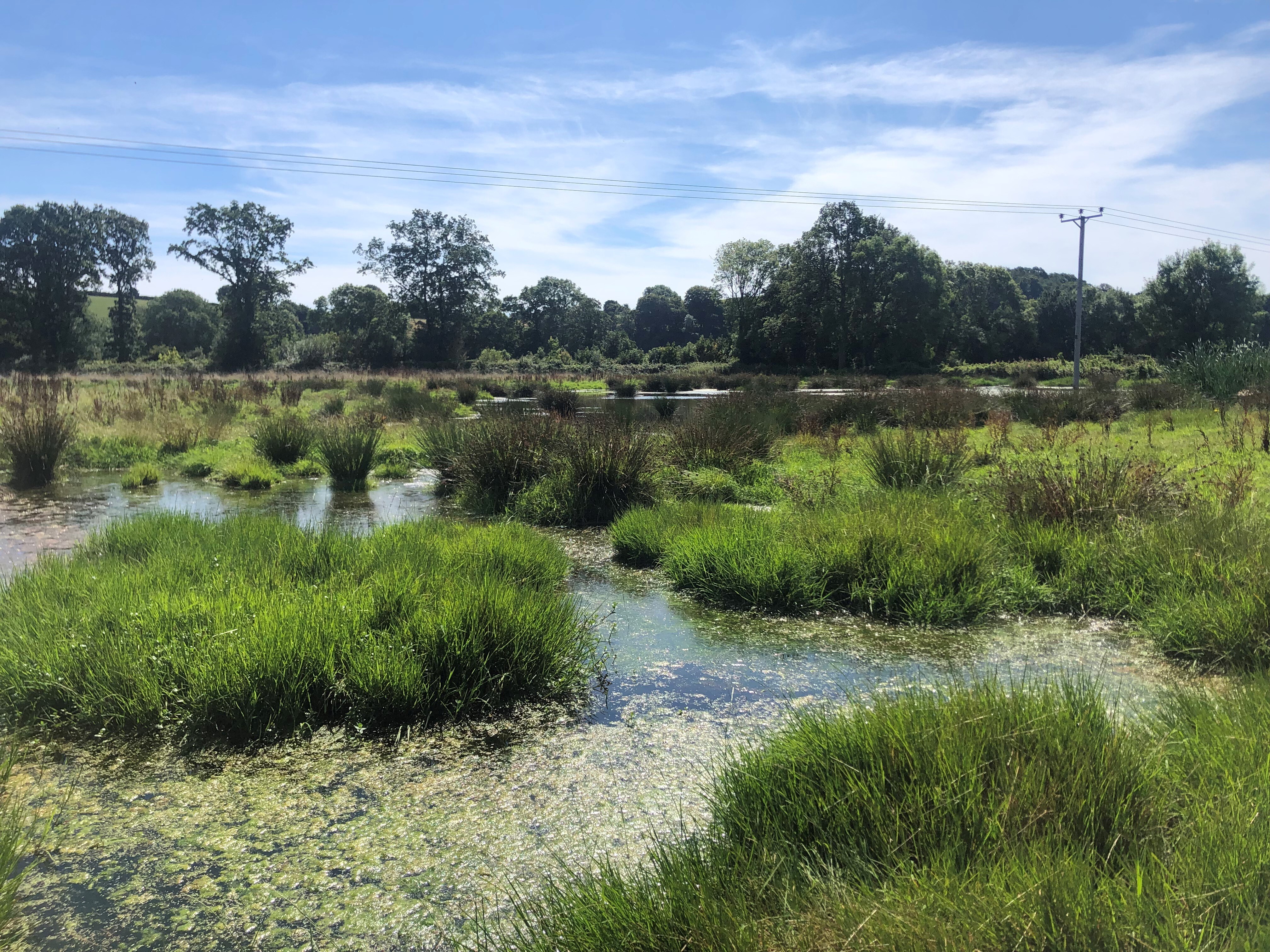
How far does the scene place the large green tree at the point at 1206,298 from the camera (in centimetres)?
4888

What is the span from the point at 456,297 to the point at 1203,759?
6073cm

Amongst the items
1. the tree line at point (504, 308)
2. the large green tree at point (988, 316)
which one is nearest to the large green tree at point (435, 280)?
the tree line at point (504, 308)

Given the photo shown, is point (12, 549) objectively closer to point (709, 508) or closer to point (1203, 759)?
point (709, 508)

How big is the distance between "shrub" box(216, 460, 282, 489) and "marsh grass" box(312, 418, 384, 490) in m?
0.72

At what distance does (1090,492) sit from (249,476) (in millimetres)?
10232

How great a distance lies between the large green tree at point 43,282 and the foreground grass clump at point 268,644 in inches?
2029

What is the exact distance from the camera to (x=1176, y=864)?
1.73m

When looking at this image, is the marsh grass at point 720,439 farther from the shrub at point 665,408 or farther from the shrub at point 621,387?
the shrub at point 621,387

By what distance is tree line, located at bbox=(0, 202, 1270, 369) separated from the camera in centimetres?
4806

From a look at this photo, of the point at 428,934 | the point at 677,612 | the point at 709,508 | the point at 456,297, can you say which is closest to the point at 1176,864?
the point at 428,934

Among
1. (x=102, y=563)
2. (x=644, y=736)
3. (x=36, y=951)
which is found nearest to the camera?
(x=36, y=951)

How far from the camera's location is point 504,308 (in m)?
76.6

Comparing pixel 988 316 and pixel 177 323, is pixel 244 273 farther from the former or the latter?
pixel 988 316

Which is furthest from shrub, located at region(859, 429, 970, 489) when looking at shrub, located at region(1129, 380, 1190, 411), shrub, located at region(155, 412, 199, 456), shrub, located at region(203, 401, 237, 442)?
shrub, located at region(203, 401, 237, 442)
